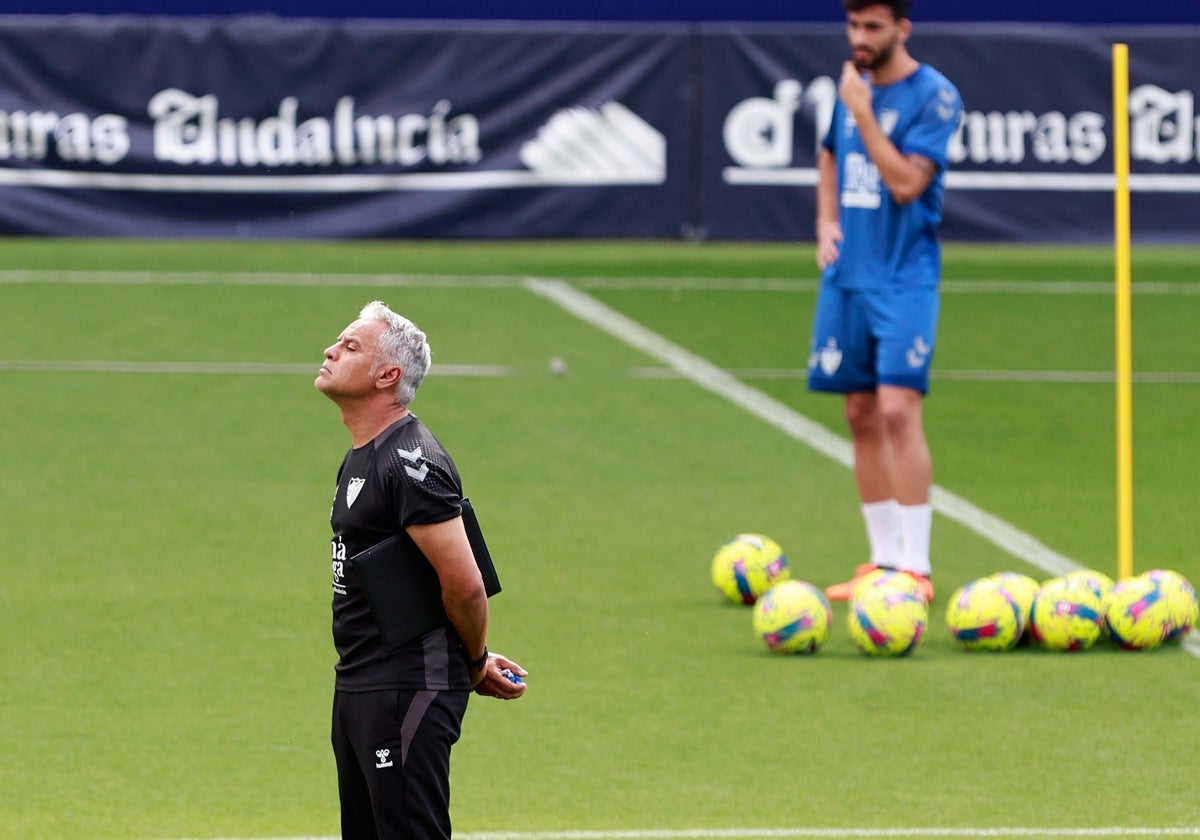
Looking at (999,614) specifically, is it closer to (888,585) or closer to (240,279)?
(888,585)

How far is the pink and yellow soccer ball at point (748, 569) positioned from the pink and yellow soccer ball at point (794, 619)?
2.54 feet

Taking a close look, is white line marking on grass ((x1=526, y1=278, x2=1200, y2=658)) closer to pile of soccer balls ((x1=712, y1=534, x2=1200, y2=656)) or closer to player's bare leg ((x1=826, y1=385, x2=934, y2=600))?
pile of soccer balls ((x1=712, y1=534, x2=1200, y2=656))

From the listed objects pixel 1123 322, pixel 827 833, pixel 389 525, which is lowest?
pixel 827 833

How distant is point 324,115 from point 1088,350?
8612 mm

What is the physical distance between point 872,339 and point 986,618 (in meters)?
1.56

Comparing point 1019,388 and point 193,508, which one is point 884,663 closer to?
point 193,508

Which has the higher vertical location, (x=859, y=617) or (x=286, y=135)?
(x=286, y=135)

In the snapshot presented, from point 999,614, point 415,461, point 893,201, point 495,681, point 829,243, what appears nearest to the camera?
point 415,461

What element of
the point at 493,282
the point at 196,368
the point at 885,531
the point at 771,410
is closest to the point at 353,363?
the point at 885,531

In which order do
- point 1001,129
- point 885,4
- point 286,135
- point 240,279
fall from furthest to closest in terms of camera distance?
point 1001,129 < point 286,135 < point 240,279 < point 885,4

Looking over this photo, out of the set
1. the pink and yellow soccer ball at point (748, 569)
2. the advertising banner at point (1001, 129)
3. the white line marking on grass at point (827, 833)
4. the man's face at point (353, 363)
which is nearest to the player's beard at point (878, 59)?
the pink and yellow soccer ball at point (748, 569)

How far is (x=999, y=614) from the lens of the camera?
8.77 m

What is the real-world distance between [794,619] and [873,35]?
2540 millimetres

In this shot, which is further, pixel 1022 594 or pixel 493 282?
pixel 493 282
